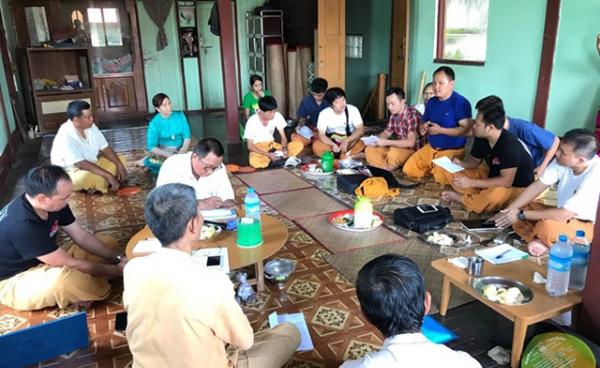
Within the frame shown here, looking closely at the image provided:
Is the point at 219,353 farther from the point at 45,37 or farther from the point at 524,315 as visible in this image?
the point at 45,37

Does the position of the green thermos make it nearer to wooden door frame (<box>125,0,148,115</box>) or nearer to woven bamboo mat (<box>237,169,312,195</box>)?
woven bamboo mat (<box>237,169,312,195</box>)

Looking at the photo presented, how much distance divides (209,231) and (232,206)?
0.49m

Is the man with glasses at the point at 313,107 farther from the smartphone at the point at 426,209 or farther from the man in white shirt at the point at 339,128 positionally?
the smartphone at the point at 426,209

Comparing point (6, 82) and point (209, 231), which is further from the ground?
point (6, 82)

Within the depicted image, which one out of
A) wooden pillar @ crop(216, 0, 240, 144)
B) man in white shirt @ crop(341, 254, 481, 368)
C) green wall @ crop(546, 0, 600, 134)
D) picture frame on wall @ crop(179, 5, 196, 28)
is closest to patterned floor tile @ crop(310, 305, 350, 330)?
man in white shirt @ crop(341, 254, 481, 368)

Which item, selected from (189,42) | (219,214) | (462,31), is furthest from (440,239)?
(189,42)

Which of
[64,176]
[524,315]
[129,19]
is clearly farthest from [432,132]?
[129,19]

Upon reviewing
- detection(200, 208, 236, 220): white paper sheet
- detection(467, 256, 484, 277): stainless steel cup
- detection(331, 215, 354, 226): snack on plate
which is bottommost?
detection(331, 215, 354, 226): snack on plate

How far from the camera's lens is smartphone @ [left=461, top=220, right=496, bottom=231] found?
3.62 meters

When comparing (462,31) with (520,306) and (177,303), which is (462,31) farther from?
(177,303)

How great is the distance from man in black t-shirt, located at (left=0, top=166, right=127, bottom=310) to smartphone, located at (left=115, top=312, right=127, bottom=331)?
219 millimetres

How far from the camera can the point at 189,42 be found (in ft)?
31.5

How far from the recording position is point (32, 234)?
95.3 inches

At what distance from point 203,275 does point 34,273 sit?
170 centimetres
